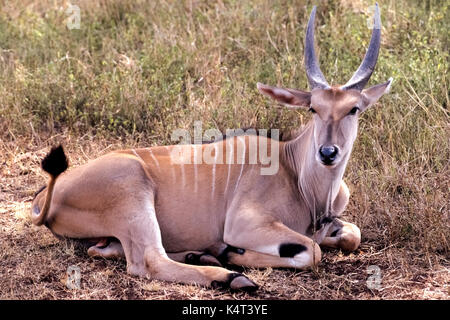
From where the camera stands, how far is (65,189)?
13.2 feet

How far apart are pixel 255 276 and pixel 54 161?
113 cm

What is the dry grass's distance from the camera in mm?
3773

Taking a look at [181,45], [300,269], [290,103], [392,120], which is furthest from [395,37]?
[300,269]

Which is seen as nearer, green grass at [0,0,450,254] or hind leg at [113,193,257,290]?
hind leg at [113,193,257,290]

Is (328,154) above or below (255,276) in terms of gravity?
above

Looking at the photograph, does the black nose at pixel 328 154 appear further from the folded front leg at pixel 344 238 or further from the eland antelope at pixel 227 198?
the folded front leg at pixel 344 238

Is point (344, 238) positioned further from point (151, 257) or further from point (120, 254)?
point (120, 254)

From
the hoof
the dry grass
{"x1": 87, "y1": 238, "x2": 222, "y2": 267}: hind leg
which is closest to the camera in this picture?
the hoof

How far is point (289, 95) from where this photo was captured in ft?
13.2

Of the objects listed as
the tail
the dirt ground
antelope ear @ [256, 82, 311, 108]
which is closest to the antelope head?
antelope ear @ [256, 82, 311, 108]

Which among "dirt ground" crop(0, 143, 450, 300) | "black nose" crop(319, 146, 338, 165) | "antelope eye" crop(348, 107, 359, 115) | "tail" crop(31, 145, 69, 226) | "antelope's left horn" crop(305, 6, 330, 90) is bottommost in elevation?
"dirt ground" crop(0, 143, 450, 300)

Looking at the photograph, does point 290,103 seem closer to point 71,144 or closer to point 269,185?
point 269,185

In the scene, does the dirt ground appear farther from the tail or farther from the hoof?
the tail
